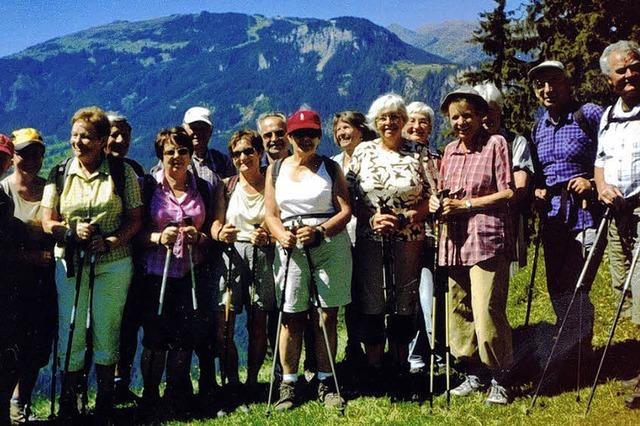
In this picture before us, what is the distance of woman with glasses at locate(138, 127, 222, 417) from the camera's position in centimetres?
679

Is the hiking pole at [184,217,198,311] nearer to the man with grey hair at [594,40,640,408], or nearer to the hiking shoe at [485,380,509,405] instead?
the hiking shoe at [485,380,509,405]

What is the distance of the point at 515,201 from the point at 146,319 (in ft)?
13.5

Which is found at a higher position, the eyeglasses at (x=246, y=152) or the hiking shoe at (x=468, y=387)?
the eyeglasses at (x=246, y=152)

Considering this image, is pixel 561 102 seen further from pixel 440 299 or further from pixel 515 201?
pixel 440 299

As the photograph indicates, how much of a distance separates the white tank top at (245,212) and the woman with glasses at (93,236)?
3.68 feet

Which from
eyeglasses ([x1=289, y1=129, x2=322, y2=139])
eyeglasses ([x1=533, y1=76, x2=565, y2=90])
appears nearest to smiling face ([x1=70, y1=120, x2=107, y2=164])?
eyeglasses ([x1=289, y1=129, x2=322, y2=139])

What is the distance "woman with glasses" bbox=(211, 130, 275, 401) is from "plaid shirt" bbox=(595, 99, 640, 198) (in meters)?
3.52

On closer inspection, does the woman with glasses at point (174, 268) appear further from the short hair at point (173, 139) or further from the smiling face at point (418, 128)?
the smiling face at point (418, 128)

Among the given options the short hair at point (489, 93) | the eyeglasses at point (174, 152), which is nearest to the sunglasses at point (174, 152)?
the eyeglasses at point (174, 152)

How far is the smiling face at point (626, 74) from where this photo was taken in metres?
5.75

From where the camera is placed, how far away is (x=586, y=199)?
637cm

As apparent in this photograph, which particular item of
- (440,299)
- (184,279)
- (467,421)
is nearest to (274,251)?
(184,279)

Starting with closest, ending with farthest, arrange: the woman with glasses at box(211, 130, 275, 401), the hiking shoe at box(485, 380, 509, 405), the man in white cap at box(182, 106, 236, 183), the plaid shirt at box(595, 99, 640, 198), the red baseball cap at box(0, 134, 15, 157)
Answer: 1. the plaid shirt at box(595, 99, 640, 198)
2. the red baseball cap at box(0, 134, 15, 157)
3. the hiking shoe at box(485, 380, 509, 405)
4. the woman with glasses at box(211, 130, 275, 401)
5. the man in white cap at box(182, 106, 236, 183)

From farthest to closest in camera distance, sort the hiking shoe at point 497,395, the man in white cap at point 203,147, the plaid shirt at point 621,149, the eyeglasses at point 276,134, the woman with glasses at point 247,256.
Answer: the man in white cap at point 203,147
the eyeglasses at point 276,134
the woman with glasses at point 247,256
the hiking shoe at point 497,395
the plaid shirt at point 621,149
